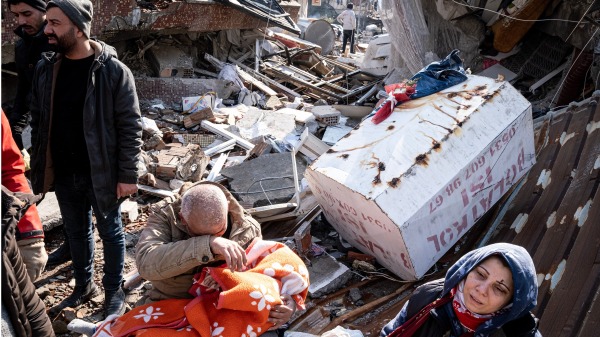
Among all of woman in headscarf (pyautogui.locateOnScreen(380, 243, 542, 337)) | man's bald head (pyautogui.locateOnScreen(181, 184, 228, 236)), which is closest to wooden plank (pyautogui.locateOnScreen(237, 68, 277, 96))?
man's bald head (pyautogui.locateOnScreen(181, 184, 228, 236))

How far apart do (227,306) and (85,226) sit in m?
1.69

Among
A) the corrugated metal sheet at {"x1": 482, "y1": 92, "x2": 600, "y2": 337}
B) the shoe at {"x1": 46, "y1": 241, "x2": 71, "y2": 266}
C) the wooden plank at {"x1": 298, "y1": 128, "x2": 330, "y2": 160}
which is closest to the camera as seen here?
the corrugated metal sheet at {"x1": 482, "y1": 92, "x2": 600, "y2": 337}

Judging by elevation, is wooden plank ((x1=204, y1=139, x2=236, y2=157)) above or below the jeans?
below

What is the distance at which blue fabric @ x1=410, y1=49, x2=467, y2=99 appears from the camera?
4742 mm

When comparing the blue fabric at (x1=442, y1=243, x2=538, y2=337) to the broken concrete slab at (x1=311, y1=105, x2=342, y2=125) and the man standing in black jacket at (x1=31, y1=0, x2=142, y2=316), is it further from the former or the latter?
the broken concrete slab at (x1=311, y1=105, x2=342, y2=125)

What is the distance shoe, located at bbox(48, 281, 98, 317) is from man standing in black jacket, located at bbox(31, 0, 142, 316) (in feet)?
2.17

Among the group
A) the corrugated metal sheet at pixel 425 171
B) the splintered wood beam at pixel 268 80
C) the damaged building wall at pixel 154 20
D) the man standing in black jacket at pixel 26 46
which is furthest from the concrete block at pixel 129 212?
the splintered wood beam at pixel 268 80

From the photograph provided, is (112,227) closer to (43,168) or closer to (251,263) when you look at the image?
(43,168)

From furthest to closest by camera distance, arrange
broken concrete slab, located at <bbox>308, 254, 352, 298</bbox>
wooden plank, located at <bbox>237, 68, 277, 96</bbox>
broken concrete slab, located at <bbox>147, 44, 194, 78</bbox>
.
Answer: wooden plank, located at <bbox>237, 68, 277, 96</bbox>, broken concrete slab, located at <bbox>147, 44, 194, 78</bbox>, broken concrete slab, located at <bbox>308, 254, 352, 298</bbox>

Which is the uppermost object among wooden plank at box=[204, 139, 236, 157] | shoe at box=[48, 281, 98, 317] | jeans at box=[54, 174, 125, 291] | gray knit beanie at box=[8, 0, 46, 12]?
gray knit beanie at box=[8, 0, 46, 12]

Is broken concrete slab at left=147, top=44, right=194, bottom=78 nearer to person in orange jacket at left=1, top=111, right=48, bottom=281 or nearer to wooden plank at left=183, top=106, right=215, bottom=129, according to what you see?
wooden plank at left=183, top=106, right=215, bottom=129

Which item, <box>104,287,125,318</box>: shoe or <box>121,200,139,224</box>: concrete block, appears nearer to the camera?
<box>104,287,125,318</box>: shoe

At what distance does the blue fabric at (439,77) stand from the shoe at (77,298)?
3057 millimetres

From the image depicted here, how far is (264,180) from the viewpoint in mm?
5652
